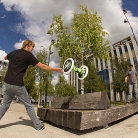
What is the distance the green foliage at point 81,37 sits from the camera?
12188mm

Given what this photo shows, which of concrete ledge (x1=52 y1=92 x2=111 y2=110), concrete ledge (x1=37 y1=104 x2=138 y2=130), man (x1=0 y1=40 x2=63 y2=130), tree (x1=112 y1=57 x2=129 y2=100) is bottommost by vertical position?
concrete ledge (x1=37 y1=104 x2=138 y2=130)

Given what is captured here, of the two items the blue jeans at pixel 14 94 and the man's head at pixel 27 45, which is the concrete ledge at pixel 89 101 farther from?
the man's head at pixel 27 45

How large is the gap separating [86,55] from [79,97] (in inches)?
320

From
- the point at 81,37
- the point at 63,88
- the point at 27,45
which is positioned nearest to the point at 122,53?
the point at 63,88

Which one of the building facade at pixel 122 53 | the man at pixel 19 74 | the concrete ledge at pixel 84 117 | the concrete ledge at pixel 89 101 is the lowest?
the concrete ledge at pixel 84 117

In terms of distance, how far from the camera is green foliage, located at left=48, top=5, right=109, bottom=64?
12.2 metres

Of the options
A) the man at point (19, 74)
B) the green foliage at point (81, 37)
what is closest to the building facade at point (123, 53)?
the green foliage at point (81, 37)

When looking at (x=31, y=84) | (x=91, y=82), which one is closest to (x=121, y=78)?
(x=91, y=82)

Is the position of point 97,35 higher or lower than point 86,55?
higher

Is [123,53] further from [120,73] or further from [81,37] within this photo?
[81,37]

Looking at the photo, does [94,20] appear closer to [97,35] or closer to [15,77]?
[97,35]

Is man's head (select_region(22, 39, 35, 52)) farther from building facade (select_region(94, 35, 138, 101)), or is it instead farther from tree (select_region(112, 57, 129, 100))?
building facade (select_region(94, 35, 138, 101))

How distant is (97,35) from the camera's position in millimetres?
12242

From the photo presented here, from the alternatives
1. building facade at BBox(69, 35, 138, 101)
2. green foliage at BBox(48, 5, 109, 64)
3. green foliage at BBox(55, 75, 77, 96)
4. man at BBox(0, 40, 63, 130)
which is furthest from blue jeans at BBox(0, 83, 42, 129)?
→ building facade at BBox(69, 35, 138, 101)
